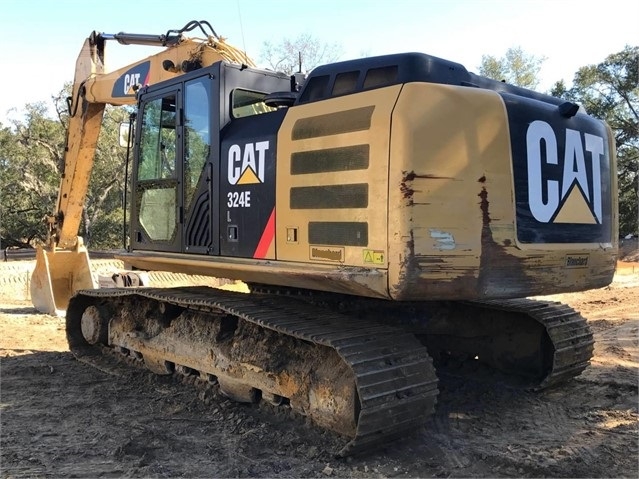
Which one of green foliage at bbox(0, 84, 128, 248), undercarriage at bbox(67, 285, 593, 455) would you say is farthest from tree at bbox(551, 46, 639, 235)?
undercarriage at bbox(67, 285, 593, 455)

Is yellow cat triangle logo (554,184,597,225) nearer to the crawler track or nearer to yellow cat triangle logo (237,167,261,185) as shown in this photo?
the crawler track

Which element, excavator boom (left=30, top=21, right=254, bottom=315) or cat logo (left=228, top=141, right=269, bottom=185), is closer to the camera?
cat logo (left=228, top=141, right=269, bottom=185)

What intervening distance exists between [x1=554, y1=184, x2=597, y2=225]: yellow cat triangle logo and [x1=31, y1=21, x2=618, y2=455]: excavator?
0.06 ft

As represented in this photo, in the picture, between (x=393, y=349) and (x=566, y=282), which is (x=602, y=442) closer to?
(x=566, y=282)

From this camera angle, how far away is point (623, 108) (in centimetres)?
3102

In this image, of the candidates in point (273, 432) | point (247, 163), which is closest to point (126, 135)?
point (247, 163)

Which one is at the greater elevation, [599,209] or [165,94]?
[165,94]

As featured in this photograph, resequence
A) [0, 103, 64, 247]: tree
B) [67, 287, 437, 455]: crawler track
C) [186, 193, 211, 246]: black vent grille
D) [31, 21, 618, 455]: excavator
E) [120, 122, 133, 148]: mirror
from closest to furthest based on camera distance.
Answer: [31, 21, 618, 455]: excavator, [67, 287, 437, 455]: crawler track, [186, 193, 211, 246]: black vent grille, [120, 122, 133, 148]: mirror, [0, 103, 64, 247]: tree

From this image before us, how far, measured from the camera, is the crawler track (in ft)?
11.6

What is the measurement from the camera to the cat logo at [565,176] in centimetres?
365

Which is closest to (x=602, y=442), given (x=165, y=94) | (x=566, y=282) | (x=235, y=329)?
(x=566, y=282)

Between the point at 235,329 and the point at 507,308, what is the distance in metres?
2.23

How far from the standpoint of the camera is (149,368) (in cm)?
573

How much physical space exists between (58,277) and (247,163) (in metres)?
6.35
